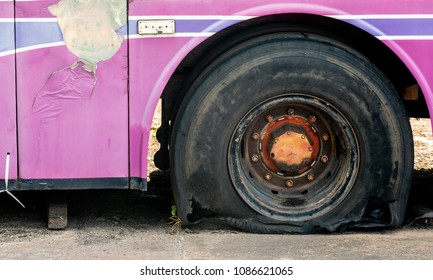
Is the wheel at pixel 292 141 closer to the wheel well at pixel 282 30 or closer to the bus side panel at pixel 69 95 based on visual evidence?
the wheel well at pixel 282 30

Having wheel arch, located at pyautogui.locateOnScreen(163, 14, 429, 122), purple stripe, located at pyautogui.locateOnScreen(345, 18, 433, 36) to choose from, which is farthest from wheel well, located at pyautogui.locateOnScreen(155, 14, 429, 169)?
purple stripe, located at pyautogui.locateOnScreen(345, 18, 433, 36)

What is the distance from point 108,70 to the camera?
450 centimetres

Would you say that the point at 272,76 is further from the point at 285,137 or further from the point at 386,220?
the point at 386,220

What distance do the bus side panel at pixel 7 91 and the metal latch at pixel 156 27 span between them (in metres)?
0.63

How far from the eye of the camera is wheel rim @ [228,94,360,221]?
469cm

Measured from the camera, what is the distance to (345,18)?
4488 mm

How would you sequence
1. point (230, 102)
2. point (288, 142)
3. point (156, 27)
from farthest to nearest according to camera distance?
point (288, 142) < point (230, 102) < point (156, 27)

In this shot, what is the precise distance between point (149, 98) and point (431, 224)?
170 centimetres

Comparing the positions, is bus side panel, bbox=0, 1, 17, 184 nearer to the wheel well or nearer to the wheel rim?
the wheel well

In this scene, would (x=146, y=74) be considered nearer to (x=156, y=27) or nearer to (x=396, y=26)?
(x=156, y=27)

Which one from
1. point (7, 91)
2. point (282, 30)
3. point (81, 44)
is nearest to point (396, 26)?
point (282, 30)

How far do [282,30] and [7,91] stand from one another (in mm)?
1424

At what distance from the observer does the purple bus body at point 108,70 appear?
446 centimetres

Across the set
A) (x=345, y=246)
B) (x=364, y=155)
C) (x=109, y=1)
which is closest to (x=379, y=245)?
(x=345, y=246)
